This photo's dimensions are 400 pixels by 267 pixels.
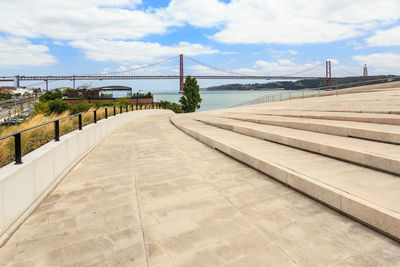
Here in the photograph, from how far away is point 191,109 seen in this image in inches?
2694

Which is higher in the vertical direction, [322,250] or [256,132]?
[256,132]

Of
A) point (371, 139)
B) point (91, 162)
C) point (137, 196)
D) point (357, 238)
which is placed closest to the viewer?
point (357, 238)

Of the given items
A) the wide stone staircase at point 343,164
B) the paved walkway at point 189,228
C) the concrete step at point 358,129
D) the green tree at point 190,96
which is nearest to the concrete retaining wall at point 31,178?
the paved walkway at point 189,228

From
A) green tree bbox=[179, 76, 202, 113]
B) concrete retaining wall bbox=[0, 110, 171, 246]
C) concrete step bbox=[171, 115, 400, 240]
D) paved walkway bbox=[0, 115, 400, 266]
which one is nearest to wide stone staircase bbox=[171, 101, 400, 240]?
concrete step bbox=[171, 115, 400, 240]

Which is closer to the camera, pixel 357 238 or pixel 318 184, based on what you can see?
pixel 357 238

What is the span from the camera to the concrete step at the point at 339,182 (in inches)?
124

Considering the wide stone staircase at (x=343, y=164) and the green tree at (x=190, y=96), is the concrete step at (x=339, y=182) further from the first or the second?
the green tree at (x=190, y=96)

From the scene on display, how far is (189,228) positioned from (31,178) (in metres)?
2.86

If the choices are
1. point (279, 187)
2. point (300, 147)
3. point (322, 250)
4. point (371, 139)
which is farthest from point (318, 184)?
point (371, 139)

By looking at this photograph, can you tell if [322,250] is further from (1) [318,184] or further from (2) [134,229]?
(2) [134,229]

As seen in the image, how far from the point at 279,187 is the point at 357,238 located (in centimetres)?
175

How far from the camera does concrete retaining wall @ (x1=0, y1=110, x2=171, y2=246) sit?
3.46m

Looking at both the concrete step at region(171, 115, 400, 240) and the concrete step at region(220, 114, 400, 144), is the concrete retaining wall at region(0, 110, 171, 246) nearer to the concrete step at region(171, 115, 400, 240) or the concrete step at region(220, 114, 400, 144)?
the concrete step at region(171, 115, 400, 240)

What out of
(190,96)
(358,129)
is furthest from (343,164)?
(190,96)
